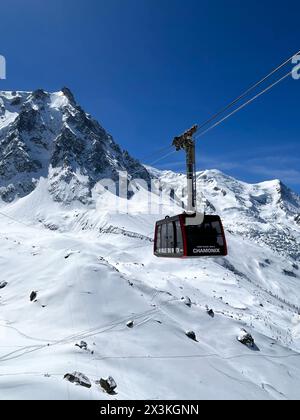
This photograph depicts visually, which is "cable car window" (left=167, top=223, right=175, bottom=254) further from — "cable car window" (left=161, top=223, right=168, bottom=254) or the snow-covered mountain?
the snow-covered mountain

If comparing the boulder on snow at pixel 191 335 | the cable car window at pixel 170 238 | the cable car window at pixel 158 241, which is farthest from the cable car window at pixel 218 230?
the boulder on snow at pixel 191 335

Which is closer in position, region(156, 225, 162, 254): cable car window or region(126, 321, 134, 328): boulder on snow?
region(156, 225, 162, 254): cable car window

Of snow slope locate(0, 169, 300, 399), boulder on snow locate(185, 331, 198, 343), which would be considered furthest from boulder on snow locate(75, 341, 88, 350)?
boulder on snow locate(185, 331, 198, 343)

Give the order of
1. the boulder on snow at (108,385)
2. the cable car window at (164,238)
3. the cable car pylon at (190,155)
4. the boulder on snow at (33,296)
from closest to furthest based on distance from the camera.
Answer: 1. the cable car pylon at (190,155)
2. the boulder on snow at (108,385)
3. the cable car window at (164,238)
4. the boulder on snow at (33,296)

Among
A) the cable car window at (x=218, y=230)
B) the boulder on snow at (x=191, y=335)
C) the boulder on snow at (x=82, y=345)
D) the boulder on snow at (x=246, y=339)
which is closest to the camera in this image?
the cable car window at (x=218, y=230)

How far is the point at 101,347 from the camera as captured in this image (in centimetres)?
3016

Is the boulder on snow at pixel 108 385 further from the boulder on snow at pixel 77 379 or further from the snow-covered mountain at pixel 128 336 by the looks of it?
the boulder on snow at pixel 77 379

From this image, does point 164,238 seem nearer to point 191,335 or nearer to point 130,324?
point 130,324

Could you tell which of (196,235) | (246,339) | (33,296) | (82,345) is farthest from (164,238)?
(33,296)

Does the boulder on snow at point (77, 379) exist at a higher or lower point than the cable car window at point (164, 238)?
lower

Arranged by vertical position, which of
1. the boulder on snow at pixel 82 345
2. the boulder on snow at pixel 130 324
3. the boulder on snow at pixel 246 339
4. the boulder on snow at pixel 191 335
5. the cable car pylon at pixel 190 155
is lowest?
the boulder on snow at pixel 246 339

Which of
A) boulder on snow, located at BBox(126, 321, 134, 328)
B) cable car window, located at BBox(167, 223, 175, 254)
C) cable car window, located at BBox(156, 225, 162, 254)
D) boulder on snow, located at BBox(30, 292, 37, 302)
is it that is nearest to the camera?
cable car window, located at BBox(167, 223, 175, 254)
